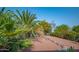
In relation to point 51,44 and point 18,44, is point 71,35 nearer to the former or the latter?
point 51,44

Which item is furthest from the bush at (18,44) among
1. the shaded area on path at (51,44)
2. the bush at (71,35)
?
the bush at (71,35)

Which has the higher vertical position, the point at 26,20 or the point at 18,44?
the point at 26,20

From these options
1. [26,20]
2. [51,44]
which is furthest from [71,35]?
[26,20]

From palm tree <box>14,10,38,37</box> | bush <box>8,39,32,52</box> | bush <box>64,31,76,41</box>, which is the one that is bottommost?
bush <box>8,39,32,52</box>

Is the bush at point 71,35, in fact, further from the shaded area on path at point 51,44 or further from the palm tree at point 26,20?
the palm tree at point 26,20

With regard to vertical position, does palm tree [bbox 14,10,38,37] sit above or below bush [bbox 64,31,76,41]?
above

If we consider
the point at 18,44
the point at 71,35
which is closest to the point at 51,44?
the point at 71,35

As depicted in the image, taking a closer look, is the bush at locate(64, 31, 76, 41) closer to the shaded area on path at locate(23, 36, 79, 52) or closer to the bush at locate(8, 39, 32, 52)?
the shaded area on path at locate(23, 36, 79, 52)

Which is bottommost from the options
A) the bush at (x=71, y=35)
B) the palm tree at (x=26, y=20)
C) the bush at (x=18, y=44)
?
the bush at (x=18, y=44)

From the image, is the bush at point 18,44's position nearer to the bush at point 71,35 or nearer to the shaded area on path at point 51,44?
the shaded area on path at point 51,44

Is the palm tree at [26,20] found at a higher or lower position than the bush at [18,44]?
higher

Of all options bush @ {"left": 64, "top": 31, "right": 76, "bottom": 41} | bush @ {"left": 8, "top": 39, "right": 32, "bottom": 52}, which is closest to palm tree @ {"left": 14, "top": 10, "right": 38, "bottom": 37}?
bush @ {"left": 8, "top": 39, "right": 32, "bottom": 52}
